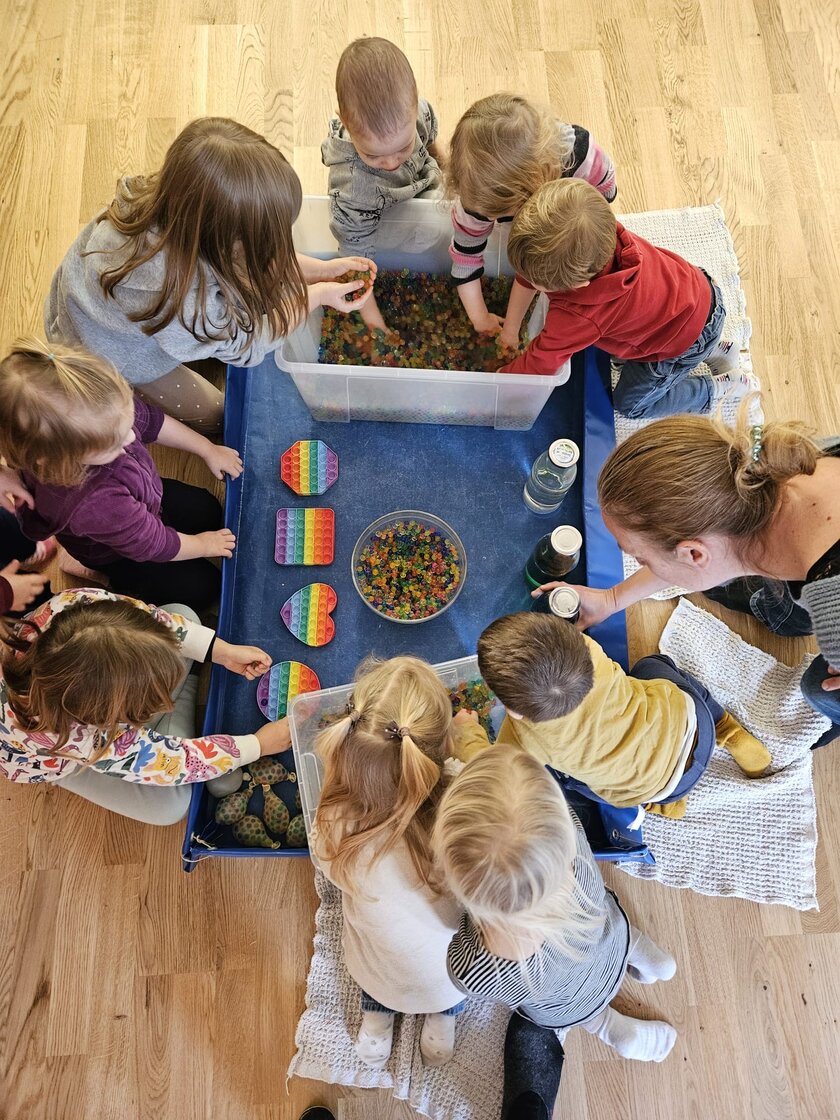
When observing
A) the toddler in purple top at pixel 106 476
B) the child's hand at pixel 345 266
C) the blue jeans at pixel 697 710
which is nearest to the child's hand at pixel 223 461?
the toddler in purple top at pixel 106 476

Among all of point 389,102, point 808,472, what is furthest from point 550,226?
point 808,472

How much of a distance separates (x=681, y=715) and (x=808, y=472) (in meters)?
0.41

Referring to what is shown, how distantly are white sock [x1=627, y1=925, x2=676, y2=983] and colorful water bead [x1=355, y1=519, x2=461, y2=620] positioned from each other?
705mm

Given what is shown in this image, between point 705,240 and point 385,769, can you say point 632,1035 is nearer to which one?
point 385,769

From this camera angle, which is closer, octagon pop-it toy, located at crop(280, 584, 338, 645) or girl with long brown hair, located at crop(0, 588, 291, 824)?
girl with long brown hair, located at crop(0, 588, 291, 824)

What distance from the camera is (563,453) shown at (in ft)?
4.15

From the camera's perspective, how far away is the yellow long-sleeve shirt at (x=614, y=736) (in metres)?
1.04

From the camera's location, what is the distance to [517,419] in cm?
147

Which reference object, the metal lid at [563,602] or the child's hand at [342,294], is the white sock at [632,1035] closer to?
the metal lid at [563,602]

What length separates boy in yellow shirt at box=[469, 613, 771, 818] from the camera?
978 millimetres

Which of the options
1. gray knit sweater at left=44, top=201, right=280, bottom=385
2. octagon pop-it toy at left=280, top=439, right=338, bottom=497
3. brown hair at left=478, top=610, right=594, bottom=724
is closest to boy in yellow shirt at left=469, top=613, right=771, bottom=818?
brown hair at left=478, top=610, right=594, bottom=724

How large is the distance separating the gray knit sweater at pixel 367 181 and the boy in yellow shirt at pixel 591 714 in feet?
2.76

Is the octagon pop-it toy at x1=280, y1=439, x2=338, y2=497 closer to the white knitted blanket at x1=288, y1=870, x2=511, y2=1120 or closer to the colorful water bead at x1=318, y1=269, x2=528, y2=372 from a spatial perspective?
the colorful water bead at x1=318, y1=269, x2=528, y2=372

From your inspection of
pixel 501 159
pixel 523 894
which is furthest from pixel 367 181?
pixel 523 894
